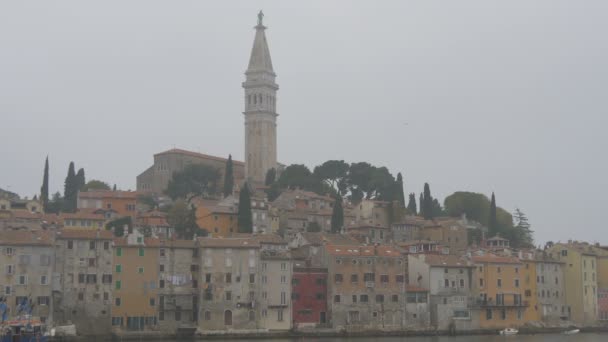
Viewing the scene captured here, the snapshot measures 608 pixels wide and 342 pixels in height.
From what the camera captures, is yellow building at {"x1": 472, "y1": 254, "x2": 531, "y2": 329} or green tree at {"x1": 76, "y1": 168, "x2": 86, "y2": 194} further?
green tree at {"x1": 76, "y1": 168, "x2": 86, "y2": 194}

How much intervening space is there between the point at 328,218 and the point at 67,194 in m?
29.7

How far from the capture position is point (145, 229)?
88.6 meters

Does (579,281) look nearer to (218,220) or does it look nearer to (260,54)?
(218,220)

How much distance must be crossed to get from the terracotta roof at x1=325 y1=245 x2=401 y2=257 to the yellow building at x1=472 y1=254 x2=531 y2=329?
839 cm

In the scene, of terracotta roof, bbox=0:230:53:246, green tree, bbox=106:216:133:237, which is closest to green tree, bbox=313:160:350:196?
green tree, bbox=106:216:133:237

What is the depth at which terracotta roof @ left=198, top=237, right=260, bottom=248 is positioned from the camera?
245ft

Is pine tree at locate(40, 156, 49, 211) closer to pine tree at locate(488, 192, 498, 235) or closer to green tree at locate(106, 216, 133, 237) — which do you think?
green tree at locate(106, 216, 133, 237)

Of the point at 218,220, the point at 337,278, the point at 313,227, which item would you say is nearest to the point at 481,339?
the point at 337,278

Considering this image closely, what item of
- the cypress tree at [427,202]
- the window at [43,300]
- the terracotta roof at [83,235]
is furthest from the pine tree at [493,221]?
the window at [43,300]

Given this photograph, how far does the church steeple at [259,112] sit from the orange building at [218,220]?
36.1m

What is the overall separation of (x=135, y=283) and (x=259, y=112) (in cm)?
6563

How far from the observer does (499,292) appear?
8500 cm

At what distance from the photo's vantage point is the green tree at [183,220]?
90.9 m

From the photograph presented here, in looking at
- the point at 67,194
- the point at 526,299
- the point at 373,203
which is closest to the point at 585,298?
the point at 526,299
